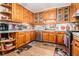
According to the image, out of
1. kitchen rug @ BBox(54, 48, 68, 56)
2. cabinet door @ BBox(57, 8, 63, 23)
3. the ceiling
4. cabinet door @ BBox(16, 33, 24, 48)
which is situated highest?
the ceiling

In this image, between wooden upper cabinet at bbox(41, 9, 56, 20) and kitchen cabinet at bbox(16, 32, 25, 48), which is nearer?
wooden upper cabinet at bbox(41, 9, 56, 20)

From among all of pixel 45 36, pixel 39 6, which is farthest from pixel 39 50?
pixel 39 6

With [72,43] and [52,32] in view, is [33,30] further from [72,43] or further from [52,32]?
[72,43]

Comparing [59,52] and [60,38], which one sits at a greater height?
[60,38]

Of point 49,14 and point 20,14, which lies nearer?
point 49,14

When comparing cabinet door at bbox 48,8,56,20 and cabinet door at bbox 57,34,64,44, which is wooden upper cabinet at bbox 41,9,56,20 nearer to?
cabinet door at bbox 48,8,56,20

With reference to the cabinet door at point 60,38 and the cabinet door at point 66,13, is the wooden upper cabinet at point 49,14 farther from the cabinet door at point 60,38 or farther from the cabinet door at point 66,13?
the cabinet door at point 60,38

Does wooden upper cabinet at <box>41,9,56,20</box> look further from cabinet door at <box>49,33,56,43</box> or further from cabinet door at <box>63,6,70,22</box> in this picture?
cabinet door at <box>49,33,56,43</box>

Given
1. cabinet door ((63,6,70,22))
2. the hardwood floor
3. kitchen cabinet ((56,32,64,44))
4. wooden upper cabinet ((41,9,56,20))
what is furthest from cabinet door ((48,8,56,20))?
the hardwood floor

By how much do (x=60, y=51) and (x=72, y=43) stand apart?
0.76 ft

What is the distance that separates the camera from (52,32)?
1442mm

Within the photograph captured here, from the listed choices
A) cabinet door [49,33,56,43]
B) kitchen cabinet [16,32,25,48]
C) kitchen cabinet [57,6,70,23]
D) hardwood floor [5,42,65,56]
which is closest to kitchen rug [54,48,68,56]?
hardwood floor [5,42,65,56]

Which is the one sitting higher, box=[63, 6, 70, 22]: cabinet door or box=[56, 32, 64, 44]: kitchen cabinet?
box=[63, 6, 70, 22]: cabinet door

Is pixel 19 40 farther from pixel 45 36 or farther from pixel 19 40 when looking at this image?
pixel 45 36
